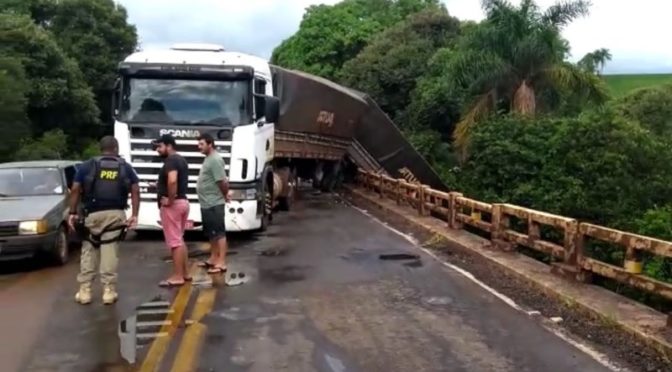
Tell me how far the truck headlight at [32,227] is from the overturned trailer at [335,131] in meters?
9.23

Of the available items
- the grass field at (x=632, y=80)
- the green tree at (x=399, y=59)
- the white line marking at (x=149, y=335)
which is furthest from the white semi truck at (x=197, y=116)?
the grass field at (x=632, y=80)

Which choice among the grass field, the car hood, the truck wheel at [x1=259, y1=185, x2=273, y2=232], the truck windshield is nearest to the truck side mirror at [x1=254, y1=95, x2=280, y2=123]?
the truck windshield

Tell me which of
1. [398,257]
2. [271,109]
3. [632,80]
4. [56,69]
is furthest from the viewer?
[632,80]

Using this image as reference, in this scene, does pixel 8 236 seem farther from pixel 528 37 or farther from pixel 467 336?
pixel 528 37

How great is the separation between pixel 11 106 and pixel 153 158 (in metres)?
19.1

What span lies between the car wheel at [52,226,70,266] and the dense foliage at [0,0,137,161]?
65.2 feet

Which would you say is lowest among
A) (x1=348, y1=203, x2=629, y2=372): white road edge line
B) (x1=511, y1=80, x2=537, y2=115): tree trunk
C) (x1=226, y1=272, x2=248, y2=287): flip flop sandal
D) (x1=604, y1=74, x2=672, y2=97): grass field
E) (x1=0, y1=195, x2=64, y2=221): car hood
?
(x1=226, y1=272, x2=248, y2=287): flip flop sandal

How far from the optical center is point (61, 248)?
11.9 meters

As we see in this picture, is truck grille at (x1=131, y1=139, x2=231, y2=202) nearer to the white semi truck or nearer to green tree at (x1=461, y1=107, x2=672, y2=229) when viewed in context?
the white semi truck

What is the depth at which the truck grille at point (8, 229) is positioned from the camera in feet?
35.8

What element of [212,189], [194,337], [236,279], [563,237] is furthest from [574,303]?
[212,189]

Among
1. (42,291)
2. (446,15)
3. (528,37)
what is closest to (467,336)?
(42,291)

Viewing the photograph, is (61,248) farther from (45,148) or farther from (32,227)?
(45,148)

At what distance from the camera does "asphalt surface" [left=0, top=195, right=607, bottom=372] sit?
6.77 m
